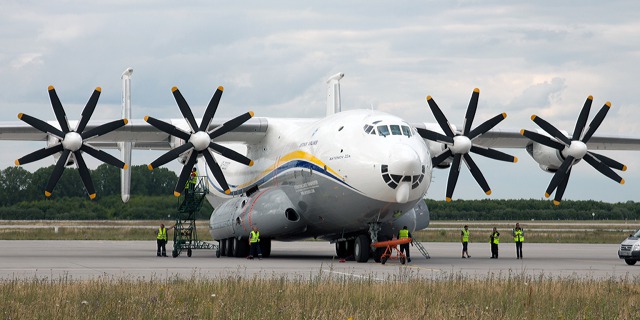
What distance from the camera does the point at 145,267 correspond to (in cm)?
2444

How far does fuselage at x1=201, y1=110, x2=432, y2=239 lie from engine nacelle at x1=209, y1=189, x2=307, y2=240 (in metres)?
0.03

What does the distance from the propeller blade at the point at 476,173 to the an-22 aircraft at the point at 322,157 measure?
0.03m

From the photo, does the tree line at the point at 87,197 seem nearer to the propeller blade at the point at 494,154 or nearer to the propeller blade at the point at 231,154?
the propeller blade at the point at 231,154

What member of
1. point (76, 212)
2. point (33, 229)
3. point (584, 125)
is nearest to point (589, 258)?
point (584, 125)

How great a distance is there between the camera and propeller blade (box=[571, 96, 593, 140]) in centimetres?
3152

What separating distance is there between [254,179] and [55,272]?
1119 centimetres

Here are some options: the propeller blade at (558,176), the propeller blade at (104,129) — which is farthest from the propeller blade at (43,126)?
the propeller blade at (558,176)

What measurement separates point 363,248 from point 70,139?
922 cm

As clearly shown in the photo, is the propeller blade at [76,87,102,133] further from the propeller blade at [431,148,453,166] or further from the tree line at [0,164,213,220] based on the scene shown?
the tree line at [0,164,213,220]

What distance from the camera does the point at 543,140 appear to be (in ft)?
105

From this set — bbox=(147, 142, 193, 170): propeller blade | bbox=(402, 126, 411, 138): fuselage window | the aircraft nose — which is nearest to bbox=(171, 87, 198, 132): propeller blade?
bbox=(147, 142, 193, 170): propeller blade

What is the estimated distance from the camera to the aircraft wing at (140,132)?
30138 mm

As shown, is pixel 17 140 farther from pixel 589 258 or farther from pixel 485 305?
pixel 485 305

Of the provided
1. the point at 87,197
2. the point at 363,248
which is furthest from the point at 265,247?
the point at 87,197
